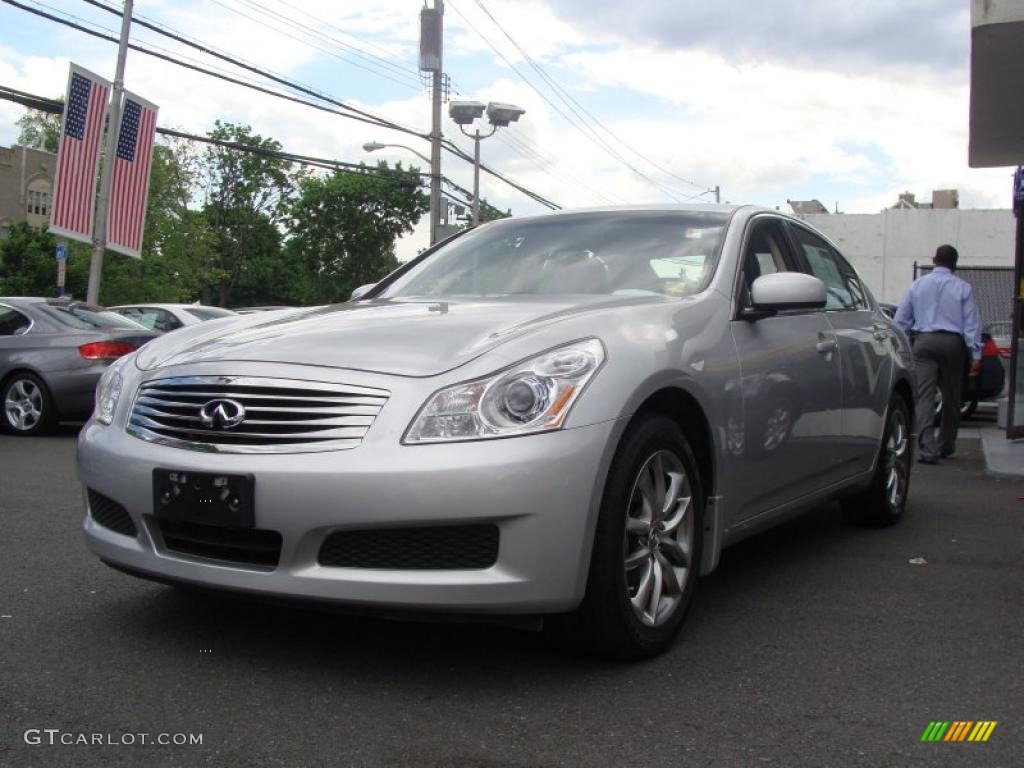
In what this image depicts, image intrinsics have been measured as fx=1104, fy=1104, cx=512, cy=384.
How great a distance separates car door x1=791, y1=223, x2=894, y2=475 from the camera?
16.8 ft

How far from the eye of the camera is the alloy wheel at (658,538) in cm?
337

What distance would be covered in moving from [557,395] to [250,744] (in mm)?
1224

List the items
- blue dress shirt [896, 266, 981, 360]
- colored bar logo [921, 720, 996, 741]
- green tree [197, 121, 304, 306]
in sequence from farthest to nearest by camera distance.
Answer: green tree [197, 121, 304, 306]
blue dress shirt [896, 266, 981, 360]
colored bar logo [921, 720, 996, 741]

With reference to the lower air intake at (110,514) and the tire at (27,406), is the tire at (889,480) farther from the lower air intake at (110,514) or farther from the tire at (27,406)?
the tire at (27,406)

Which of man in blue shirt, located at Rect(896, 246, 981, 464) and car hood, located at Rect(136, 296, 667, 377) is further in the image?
man in blue shirt, located at Rect(896, 246, 981, 464)

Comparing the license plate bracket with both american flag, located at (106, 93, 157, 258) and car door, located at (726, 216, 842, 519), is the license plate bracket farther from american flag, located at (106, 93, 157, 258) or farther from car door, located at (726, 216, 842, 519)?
american flag, located at (106, 93, 157, 258)

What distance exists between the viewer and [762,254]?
468cm

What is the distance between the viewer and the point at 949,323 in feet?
28.7

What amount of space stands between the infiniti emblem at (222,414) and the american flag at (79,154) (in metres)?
17.5

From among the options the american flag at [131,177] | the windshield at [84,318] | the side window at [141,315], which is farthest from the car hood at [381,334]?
the american flag at [131,177]

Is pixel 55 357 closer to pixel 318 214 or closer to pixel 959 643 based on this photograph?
pixel 959 643

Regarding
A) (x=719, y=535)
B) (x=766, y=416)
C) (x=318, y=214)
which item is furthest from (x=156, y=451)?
(x=318, y=214)

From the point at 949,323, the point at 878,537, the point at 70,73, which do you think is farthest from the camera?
the point at 70,73

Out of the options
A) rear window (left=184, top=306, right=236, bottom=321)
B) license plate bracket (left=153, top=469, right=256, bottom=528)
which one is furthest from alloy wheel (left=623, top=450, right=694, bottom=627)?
rear window (left=184, top=306, right=236, bottom=321)
